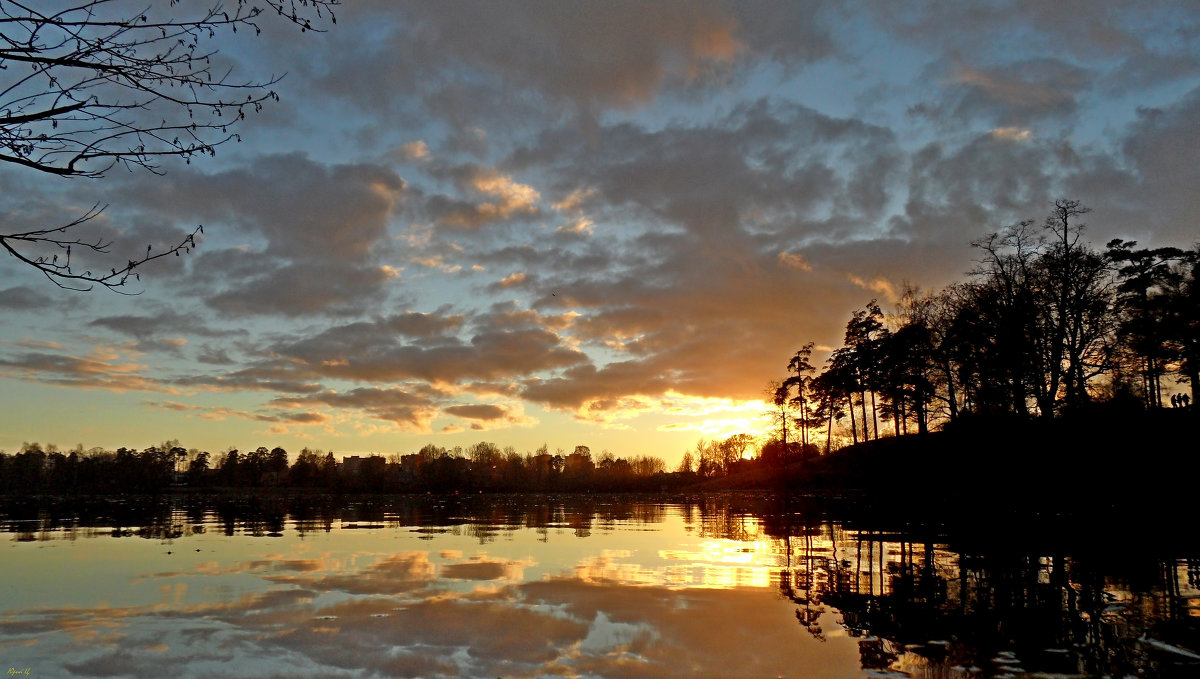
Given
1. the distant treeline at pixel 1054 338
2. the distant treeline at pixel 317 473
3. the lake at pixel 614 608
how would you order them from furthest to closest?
the distant treeline at pixel 317 473
the distant treeline at pixel 1054 338
the lake at pixel 614 608

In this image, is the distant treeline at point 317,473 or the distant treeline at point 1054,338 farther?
the distant treeline at point 317,473

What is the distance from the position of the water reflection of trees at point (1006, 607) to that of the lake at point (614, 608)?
4cm

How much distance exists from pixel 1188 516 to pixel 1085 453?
11.0 meters

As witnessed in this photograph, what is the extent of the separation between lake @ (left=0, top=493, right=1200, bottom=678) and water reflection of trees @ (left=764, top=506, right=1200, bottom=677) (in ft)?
0.15

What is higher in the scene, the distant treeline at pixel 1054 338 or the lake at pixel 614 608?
the distant treeline at pixel 1054 338

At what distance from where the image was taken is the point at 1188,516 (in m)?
23.2

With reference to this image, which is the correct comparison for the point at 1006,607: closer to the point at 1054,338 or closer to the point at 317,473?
the point at 1054,338

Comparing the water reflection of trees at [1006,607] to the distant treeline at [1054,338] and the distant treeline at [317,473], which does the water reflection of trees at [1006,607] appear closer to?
the distant treeline at [1054,338]

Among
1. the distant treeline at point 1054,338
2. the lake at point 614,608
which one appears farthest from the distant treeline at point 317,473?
the lake at point 614,608

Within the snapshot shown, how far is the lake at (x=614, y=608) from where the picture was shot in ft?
24.8

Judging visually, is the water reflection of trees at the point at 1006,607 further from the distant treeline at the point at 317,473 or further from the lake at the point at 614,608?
the distant treeline at the point at 317,473

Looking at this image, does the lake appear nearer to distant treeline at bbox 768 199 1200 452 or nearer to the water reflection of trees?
the water reflection of trees

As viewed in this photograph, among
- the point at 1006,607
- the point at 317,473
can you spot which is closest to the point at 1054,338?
the point at 1006,607

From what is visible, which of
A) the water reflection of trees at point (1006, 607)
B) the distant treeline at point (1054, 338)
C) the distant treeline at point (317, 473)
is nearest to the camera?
the water reflection of trees at point (1006, 607)
